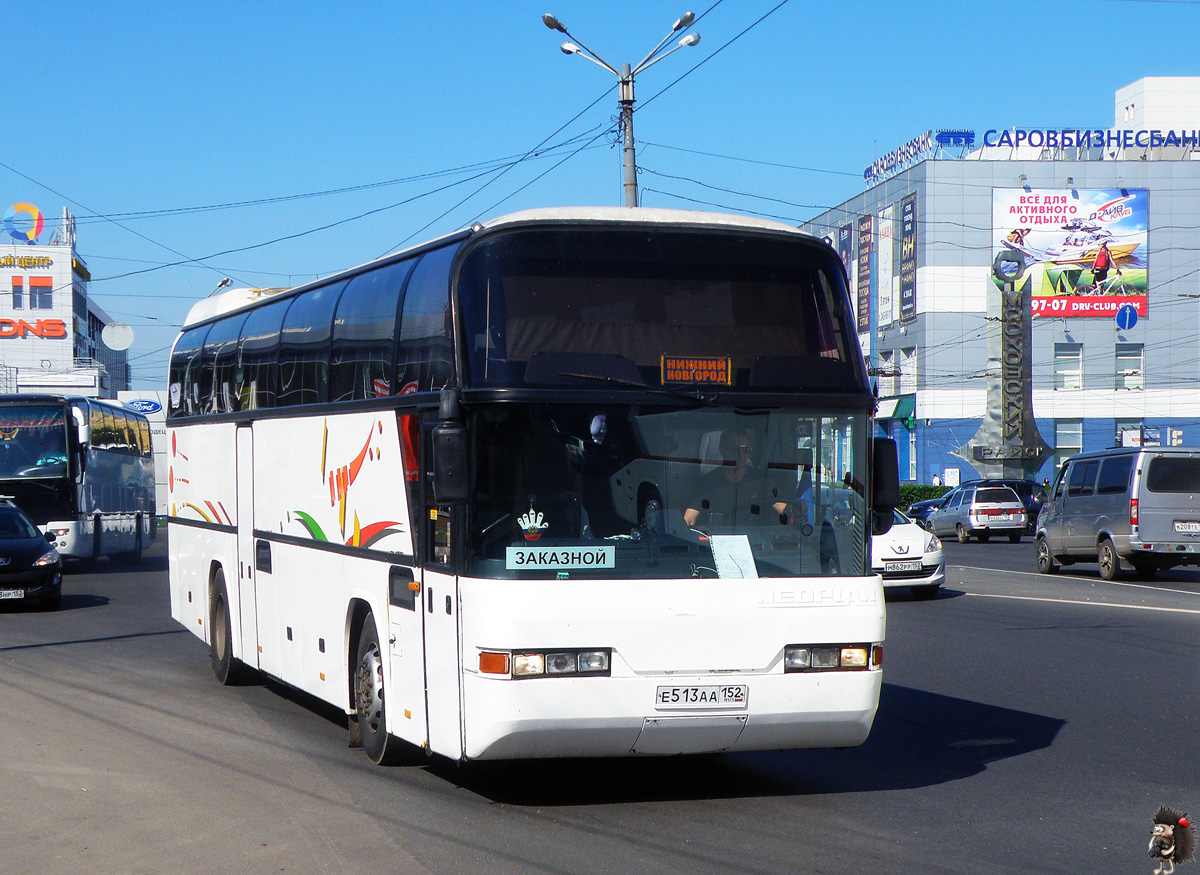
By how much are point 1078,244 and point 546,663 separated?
220 ft

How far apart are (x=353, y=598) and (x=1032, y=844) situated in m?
4.27

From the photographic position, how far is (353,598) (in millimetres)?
9047

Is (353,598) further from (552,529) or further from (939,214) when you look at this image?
(939,214)

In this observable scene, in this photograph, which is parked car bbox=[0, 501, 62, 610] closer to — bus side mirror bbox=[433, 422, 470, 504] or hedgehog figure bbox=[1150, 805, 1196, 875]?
bus side mirror bbox=[433, 422, 470, 504]

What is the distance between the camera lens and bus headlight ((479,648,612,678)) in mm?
7008

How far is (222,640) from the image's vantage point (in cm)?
1252

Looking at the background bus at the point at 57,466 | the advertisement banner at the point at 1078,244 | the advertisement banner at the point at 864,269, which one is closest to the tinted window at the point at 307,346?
the background bus at the point at 57,466

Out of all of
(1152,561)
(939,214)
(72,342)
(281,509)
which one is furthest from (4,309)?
(281,509)

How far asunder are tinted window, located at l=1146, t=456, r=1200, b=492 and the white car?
5705 millimetres

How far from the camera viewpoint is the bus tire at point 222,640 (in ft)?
40.2

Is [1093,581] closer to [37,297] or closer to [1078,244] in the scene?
[1078,244]

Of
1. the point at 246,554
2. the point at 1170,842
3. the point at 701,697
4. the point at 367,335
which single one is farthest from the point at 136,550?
the point at 1170,842

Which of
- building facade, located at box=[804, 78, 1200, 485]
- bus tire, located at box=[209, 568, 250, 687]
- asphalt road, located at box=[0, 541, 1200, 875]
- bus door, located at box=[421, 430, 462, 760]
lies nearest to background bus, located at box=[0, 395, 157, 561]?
asphalt road, located at box=[0, 541, 1200, 875]

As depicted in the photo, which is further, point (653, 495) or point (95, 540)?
point (95, 540)
